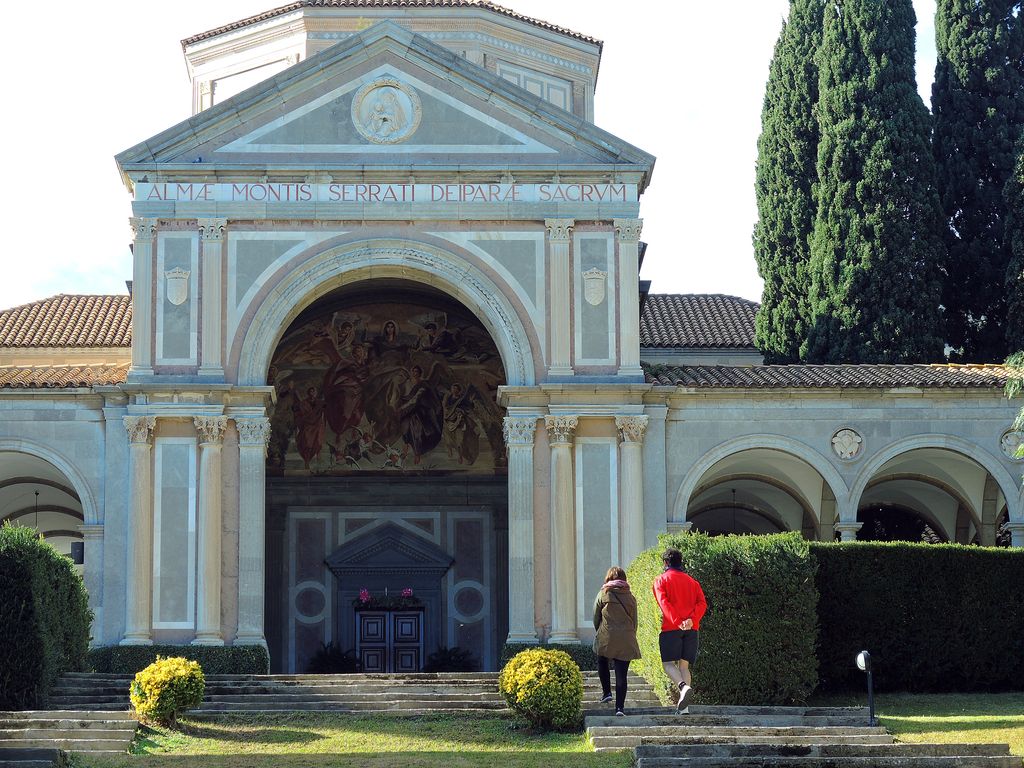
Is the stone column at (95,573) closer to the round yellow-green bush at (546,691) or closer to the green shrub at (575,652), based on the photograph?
the green shrub at (575,652)

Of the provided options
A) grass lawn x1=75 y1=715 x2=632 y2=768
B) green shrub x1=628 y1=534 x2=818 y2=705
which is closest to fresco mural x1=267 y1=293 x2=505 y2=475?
Answer: green shrub x1=628 y1=534 x2=818 y2=705

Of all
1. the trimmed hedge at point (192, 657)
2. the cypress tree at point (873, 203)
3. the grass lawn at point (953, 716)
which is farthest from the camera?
the cypress tree at point (873, 203)

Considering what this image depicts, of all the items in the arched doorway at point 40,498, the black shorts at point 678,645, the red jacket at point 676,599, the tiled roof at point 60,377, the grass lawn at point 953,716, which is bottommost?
the grass lawn at point 953,716

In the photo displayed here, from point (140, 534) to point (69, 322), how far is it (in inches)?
428

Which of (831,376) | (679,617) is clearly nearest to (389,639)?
(831,376)

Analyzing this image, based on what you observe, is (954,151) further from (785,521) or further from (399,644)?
(399,644)

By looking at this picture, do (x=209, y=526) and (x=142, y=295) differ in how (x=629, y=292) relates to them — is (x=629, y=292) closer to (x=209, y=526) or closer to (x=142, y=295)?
(x=209, y=526)

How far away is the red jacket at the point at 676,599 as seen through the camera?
62.8 ft

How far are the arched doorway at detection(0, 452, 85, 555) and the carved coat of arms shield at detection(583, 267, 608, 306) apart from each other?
31.2 ft

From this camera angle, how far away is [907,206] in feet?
113

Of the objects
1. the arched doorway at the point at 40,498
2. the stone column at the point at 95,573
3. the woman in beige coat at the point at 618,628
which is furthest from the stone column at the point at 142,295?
the woman in beige coat at the point at 618,628

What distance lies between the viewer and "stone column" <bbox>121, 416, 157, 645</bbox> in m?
27.7

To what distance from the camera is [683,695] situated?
19.2 meters

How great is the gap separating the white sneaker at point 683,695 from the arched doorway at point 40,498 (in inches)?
550
